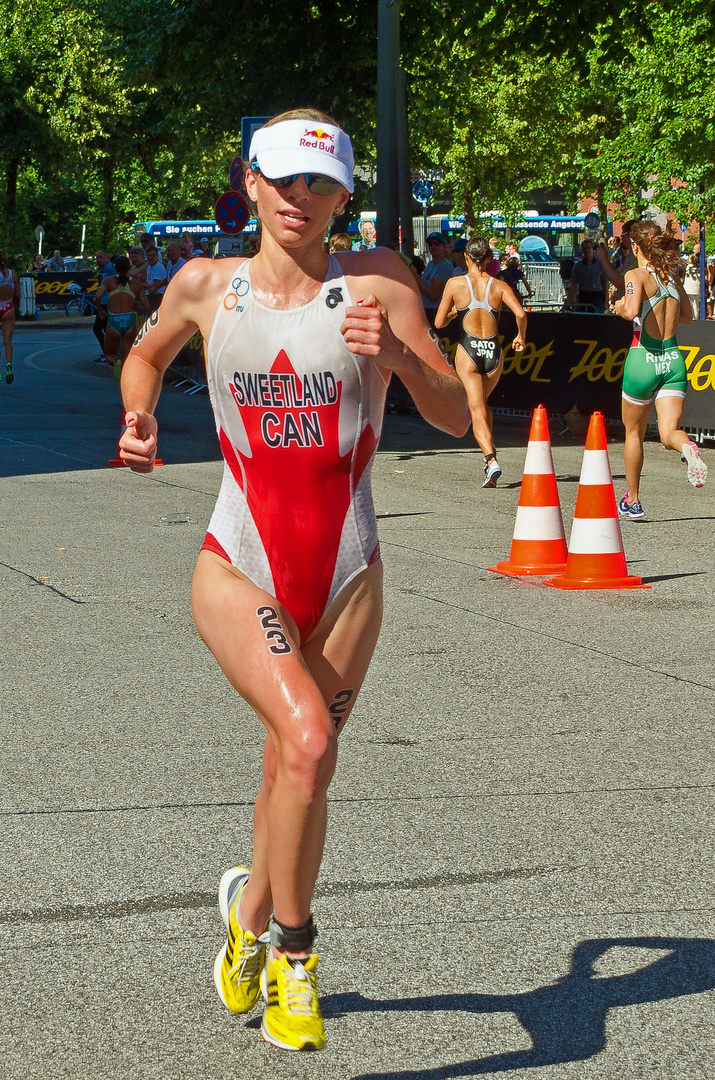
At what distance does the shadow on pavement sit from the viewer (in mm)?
3377

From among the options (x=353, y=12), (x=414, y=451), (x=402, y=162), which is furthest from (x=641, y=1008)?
(x=353, y=12)

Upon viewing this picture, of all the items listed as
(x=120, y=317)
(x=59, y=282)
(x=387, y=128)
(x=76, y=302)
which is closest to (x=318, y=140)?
(x=120, y=317)

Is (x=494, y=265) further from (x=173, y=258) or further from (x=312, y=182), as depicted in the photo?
(x=312, y=182)

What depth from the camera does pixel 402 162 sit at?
78.0ft

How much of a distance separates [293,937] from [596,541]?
618 centimetres

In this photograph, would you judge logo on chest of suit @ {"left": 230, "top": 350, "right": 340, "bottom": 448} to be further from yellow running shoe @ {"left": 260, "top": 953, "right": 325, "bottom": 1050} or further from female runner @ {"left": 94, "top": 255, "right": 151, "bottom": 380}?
female runner @ {"left": 94, "top": 255, "right": 151, "bottom": 380}

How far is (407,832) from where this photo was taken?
193 inches

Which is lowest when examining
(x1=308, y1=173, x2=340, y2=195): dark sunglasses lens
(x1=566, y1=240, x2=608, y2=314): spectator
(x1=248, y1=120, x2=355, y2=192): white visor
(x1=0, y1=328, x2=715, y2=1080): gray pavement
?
(x1=0, y1=328, x2=715, y2=1080): gray pavement

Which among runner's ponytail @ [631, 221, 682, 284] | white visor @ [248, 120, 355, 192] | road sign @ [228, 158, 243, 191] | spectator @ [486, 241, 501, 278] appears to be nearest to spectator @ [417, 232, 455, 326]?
road sign @ [228, 158, 243, 191]

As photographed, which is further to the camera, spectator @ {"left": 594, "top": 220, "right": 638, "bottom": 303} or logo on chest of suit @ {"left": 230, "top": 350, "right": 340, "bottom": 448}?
spectator @ {"left": 594, "top": 220, "right": 638, "bottom": 303}

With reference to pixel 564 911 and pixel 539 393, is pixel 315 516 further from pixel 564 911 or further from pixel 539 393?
pixel 539 393

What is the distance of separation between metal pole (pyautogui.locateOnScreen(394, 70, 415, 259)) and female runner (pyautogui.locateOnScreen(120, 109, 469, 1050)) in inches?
766

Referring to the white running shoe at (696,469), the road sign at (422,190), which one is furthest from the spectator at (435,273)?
the road sign at (422,190)

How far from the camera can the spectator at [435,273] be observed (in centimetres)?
2103
